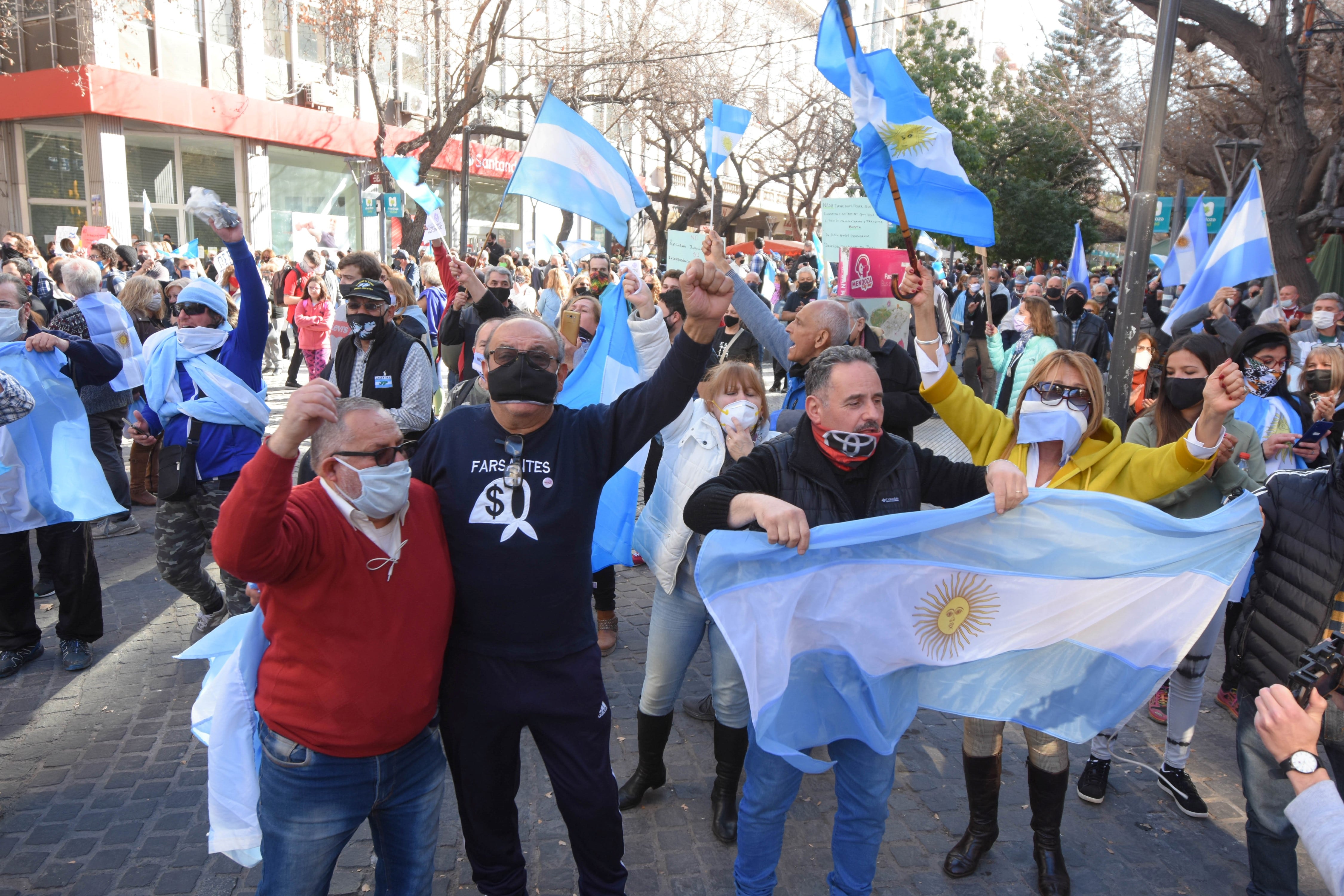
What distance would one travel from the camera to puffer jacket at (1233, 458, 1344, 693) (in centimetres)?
280

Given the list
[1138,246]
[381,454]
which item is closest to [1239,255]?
[1138,246]

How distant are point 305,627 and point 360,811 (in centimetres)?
55

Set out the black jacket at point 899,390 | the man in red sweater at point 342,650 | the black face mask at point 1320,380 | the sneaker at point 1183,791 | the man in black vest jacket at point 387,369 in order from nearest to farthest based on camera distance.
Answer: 1. the man in red sweater at point 342,650
2. the sneaker at point 1183,791
3. the black jacket at point 899,390
4. the black face mask at point 1320,380
5. the man in black vest jacket at point 387,369

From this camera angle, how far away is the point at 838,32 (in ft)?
14.7

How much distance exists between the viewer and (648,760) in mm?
3869

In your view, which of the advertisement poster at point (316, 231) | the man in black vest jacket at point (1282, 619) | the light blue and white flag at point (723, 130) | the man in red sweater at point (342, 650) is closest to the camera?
the man in red sweater at point (342, 650)

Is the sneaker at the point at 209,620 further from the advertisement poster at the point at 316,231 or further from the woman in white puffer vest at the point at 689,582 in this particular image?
the advertisement poster at the point at 316,231

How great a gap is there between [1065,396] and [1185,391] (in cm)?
104

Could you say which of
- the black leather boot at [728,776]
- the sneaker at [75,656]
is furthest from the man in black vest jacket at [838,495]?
the sneaker at [75,656]

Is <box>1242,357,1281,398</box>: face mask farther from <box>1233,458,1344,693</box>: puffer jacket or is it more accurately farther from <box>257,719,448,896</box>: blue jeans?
<box>257,719,448,896</box>: blue jeans

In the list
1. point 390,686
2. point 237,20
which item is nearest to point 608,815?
point 390,686

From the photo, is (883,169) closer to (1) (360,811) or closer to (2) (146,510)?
(1) (360,811)

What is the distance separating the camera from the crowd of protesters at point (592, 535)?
2408 millimetres

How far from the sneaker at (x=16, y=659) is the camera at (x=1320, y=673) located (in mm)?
5991
